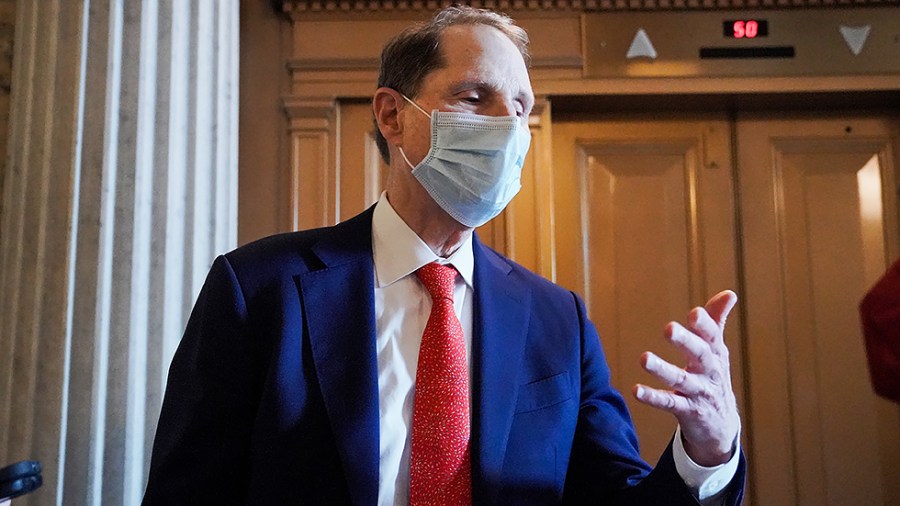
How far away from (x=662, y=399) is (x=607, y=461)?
0.32 metres

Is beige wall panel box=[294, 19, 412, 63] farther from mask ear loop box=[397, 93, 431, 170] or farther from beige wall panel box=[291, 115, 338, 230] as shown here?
mask ear loop box=[397, 93, 431, 170]

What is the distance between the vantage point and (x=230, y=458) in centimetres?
107

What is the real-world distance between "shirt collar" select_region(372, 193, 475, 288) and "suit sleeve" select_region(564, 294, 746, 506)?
24 cm

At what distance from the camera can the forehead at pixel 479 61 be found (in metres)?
1.29

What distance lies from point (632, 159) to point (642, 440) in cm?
110

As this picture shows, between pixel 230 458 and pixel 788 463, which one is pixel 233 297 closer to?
pixel 230 458

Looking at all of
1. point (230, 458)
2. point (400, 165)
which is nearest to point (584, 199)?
point (400, 165)

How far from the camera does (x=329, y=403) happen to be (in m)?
1.05

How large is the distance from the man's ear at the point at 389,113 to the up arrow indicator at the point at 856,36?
2151 millimetres

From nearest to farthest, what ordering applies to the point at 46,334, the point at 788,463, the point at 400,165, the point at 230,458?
the point at 230,458 < the point at 400,165 < the point at 46,334 < the point at 788,463

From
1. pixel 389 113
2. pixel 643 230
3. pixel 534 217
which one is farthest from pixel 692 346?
pixel 643 230

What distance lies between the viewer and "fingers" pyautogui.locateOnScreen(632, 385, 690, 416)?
0.87 m

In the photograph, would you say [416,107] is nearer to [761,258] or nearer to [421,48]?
[421,48]

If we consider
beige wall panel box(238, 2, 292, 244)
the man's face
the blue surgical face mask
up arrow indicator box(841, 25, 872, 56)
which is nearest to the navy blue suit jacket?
the blue surgical face mask
